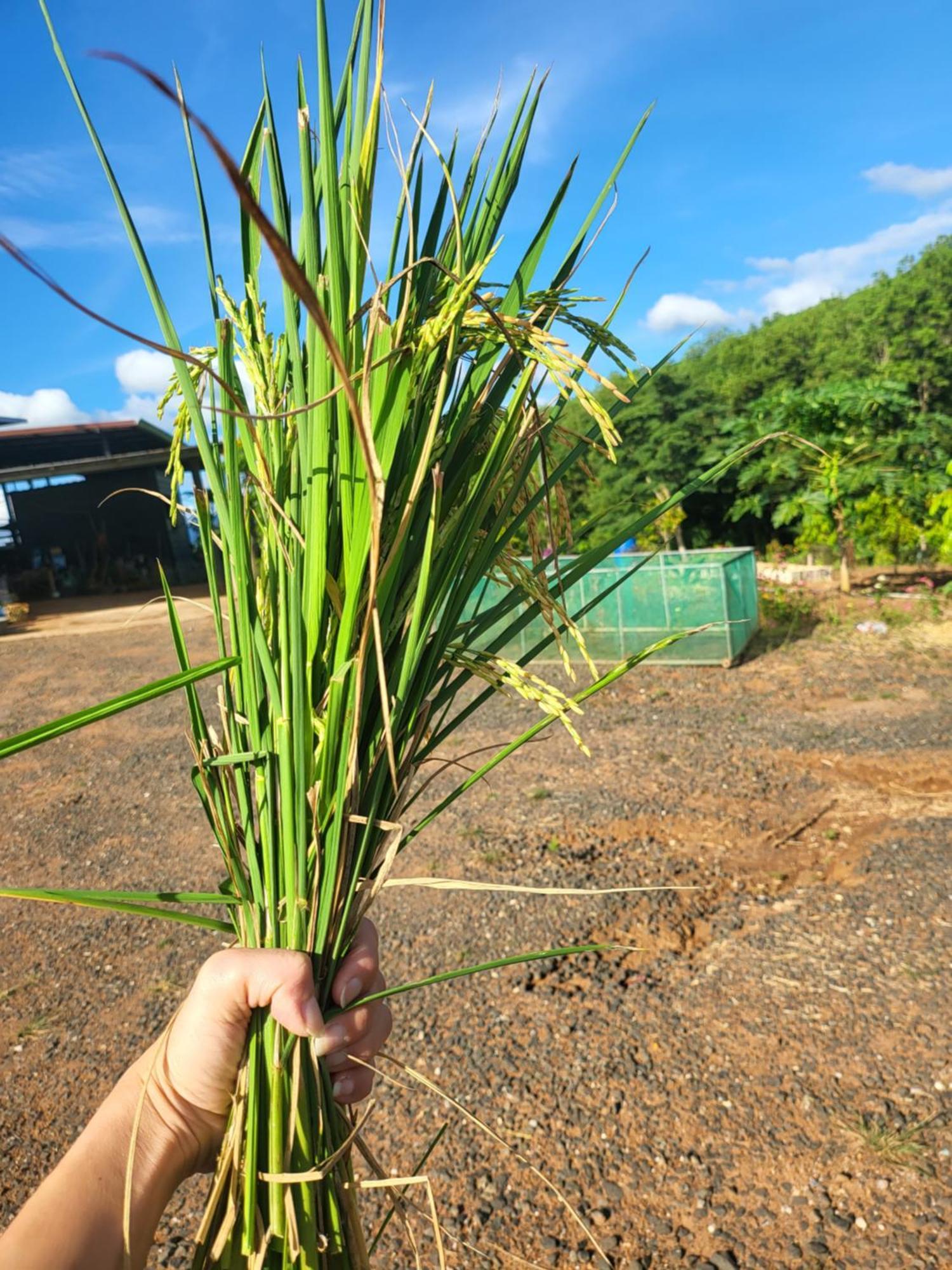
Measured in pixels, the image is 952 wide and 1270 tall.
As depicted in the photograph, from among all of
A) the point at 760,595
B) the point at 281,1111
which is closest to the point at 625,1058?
the point at 281,1111

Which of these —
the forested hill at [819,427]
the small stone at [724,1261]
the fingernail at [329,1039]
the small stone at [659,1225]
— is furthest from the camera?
the forested hill at [819,427]

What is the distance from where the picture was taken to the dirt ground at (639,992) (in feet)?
9.28

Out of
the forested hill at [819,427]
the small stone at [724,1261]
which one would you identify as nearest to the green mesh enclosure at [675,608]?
the forested hill at [819,427]

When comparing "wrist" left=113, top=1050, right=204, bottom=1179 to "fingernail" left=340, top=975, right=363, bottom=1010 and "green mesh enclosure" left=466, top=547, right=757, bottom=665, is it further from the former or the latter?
"green mesh enclosure" left=466, top=547, right=757, bottom=665

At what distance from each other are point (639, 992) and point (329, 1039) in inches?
128

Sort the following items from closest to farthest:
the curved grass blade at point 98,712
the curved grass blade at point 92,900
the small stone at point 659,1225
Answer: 1. the curved grass blade at point 98,712
2. the curved grass blade at point 92,900
3. the small stone at point 659,1225

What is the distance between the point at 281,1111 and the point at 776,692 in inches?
342

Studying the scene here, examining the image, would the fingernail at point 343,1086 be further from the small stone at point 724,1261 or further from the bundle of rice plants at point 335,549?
the small stone at point 724,1261

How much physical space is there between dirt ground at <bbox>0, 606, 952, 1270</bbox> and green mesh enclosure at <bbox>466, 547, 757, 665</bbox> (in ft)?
7.47

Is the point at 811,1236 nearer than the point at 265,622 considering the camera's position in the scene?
No

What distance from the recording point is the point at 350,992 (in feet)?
3.59

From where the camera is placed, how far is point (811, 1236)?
8.75 ft

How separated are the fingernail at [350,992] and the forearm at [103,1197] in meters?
0.30

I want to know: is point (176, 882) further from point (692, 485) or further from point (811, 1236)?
point (692, 485)
